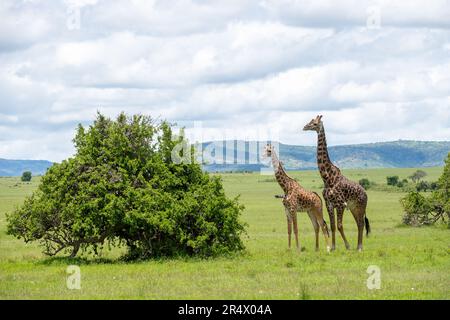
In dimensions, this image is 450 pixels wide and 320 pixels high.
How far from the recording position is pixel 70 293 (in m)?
16.5

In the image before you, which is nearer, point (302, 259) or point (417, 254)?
point (302, 259)

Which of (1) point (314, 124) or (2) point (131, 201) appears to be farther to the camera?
(1) point (314, 124)

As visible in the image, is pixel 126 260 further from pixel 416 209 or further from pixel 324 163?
pixel 416 209

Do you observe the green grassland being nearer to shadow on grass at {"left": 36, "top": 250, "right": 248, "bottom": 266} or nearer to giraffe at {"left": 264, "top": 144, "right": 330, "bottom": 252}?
shadow on grass at {"left": 36, "top": 250, "right": 248, "bottom": 266}

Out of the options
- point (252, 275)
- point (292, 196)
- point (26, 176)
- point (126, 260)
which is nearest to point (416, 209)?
point (292, 196)

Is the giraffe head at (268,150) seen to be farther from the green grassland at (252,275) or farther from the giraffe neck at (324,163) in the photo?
the green grassland at (252,275)

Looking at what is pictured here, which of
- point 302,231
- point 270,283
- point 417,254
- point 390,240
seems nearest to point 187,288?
point 270,283

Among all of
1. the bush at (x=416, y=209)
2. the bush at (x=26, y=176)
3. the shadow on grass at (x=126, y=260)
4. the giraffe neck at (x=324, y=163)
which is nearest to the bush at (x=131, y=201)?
the shadow on grass at (x=126, y=260)

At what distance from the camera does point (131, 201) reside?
22000 millimetres

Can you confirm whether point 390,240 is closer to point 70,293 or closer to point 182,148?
point 182,148

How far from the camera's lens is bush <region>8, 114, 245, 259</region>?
21781mm

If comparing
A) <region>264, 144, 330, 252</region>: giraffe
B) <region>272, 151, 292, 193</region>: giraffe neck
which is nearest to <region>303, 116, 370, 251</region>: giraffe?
<region>264, 144, 330, 252</region>: giraffe

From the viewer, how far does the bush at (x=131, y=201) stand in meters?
21.8

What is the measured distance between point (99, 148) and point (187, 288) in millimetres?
7461
